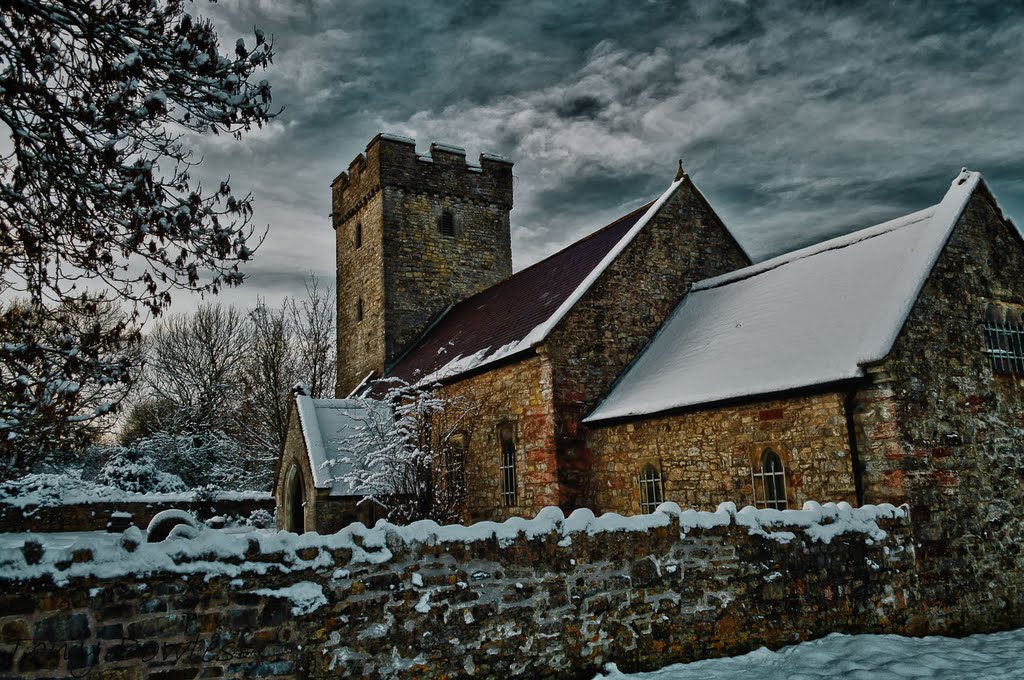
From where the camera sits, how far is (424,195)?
2612 centimetres

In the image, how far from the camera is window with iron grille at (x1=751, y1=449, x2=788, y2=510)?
Answer: 10940mm

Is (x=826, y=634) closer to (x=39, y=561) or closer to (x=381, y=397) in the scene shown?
(x=39, y=561)

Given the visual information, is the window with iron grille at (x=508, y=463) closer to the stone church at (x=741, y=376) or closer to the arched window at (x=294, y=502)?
the stone church at (x=741, y=376)

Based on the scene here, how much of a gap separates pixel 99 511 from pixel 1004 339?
22.9 metres

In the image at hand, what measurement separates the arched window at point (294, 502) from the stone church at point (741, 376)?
0.08 meters

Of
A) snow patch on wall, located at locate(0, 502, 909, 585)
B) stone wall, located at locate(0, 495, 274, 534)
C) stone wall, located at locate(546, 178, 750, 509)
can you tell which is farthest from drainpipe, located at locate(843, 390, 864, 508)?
stone wall, located at locate(0, 495, 274, 534)

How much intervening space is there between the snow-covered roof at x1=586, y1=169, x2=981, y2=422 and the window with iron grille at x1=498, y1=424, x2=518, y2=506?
2.07m

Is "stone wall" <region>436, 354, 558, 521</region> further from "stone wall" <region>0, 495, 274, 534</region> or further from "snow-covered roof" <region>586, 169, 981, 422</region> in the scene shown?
"stone wall" <region>0, 495, 274, 534</region>

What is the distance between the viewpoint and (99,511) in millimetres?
21891

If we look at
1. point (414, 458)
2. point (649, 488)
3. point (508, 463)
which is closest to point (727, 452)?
point (649, 488)

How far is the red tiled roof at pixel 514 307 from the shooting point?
54.7 ft

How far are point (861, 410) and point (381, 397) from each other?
47.3 ft

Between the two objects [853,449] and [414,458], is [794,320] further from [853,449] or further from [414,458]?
[414,458]

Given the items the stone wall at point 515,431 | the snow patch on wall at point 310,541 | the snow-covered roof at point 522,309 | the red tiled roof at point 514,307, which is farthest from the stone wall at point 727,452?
the red tiled roof at point 514,307
